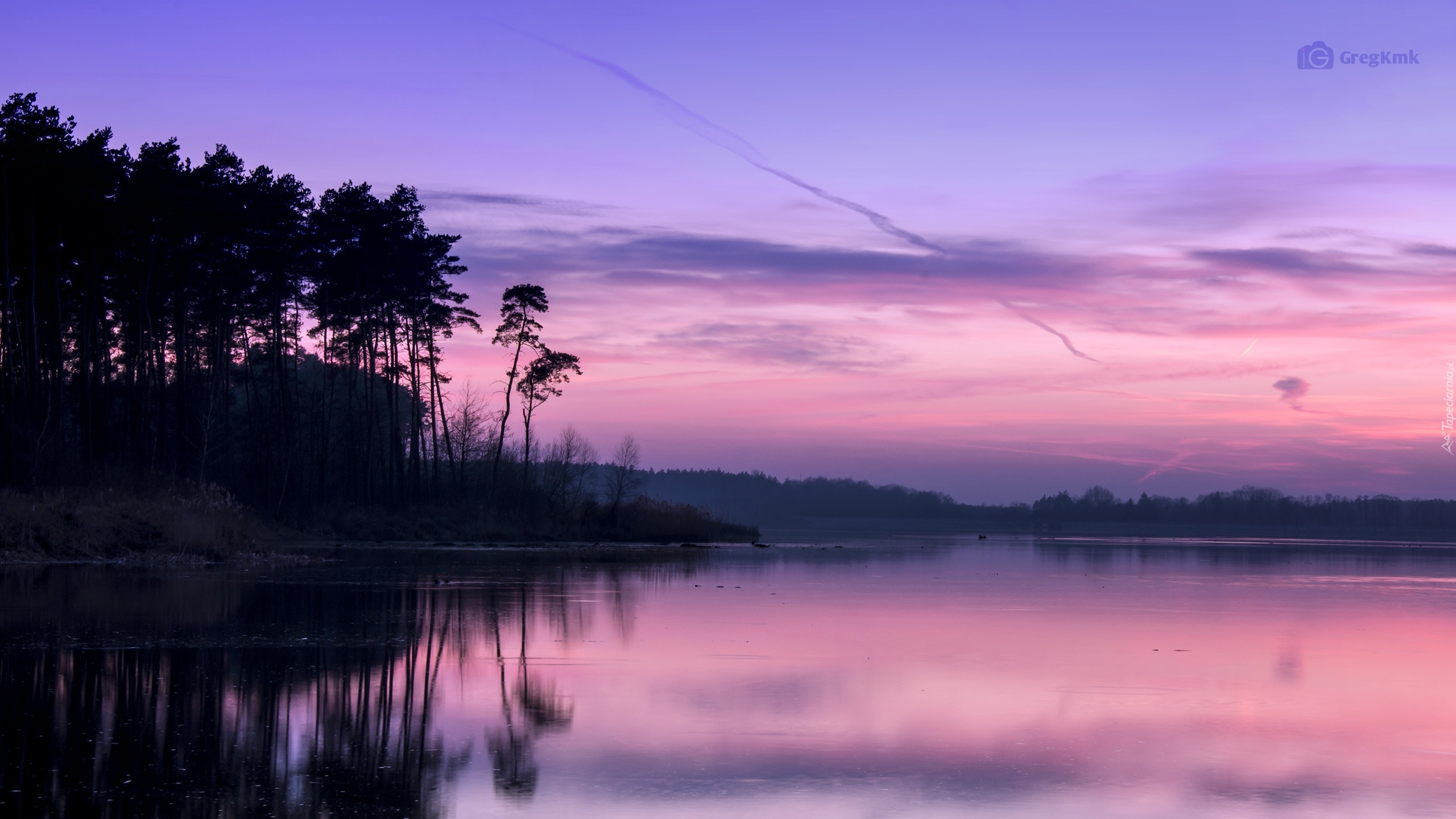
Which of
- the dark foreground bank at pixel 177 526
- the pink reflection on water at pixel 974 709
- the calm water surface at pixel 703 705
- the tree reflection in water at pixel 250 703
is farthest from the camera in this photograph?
the dark foreground bank at pixel 177 526

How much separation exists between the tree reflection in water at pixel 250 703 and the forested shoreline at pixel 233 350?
1694cm

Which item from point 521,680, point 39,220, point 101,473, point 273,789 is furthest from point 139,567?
point 273,789

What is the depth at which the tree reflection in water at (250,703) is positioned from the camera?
25.8ft

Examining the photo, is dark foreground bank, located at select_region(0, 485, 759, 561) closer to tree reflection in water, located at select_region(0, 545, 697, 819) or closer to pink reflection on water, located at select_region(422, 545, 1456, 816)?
tree reflection in water, located at select_region(0, 545, 697, 819)

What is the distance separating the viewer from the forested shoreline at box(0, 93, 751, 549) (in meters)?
39.2

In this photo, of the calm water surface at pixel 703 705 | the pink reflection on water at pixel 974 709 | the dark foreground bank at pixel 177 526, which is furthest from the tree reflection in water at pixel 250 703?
the dark foreground bank at pixel 177 526

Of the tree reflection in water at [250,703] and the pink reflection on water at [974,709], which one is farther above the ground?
the tree reflection in water at [250,703]

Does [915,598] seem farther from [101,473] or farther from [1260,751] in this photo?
[101,473]

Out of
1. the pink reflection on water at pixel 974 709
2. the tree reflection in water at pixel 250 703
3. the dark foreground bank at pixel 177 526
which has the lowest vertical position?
the pink reflection on water at pixel 974 709

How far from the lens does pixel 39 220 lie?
39438 mm

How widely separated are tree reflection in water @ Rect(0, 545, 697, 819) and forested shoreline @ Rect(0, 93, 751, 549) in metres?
16.9

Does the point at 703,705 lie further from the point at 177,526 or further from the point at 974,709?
the point at 177,526

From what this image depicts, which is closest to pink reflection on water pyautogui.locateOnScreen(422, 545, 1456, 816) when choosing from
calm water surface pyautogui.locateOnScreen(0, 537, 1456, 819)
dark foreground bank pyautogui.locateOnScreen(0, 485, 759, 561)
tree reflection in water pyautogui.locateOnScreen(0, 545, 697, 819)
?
calm water surface pyautogui.locateOnScreen(0, 537, 1456, 819)

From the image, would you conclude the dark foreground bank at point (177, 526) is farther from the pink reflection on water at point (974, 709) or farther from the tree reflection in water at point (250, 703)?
the pink reflection on water at point (974, 709)
